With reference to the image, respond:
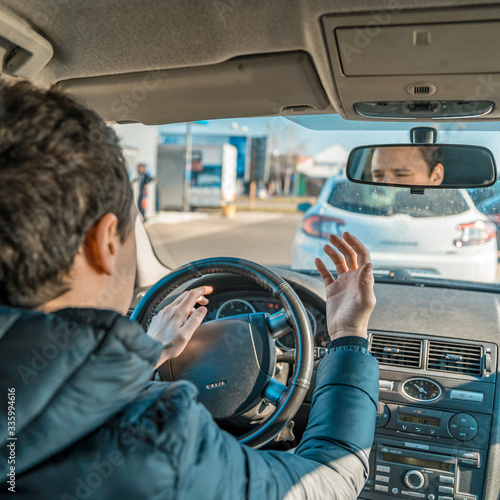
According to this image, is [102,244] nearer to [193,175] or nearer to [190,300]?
[190,300]

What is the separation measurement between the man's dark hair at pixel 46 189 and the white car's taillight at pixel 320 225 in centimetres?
299

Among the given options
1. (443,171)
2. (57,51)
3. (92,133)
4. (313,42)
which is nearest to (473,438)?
(443,171)

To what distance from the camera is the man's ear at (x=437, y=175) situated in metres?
2.58

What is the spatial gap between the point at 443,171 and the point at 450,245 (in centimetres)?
115

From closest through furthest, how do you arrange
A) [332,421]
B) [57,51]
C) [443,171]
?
[332,421] → [57,51] → [443,171]

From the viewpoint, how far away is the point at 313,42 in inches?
71.7

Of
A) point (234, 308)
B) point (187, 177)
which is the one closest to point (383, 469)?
point (234, 308)

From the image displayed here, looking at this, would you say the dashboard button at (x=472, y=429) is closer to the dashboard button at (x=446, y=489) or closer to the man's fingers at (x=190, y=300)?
the dashboard button at (x=446, y=489)

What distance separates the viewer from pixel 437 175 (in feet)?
8.54

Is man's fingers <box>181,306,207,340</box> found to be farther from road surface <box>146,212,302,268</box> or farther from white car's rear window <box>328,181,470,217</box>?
road surface <box>146,212,302,268</box>

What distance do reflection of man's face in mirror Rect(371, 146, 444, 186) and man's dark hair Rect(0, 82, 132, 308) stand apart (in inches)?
70.8

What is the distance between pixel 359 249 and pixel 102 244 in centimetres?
87

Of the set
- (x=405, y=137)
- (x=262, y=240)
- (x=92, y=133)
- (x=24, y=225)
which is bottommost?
(x=262, y=240)

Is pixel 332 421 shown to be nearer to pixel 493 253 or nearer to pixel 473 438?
pixel 473 438
